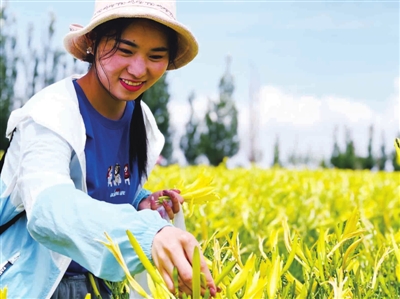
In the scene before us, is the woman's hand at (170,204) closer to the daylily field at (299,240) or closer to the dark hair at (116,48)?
the daylily field at (299,240)

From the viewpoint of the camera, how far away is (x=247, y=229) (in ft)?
8.49

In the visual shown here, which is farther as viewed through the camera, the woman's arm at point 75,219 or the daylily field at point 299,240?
the daylily field at point 299,240

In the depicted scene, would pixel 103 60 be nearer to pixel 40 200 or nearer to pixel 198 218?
pixel 40 200

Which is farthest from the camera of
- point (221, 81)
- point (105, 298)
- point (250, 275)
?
point (221, 81)

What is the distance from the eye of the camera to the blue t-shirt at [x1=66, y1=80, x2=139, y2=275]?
5.02 ft

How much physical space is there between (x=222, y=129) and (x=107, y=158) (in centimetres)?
2144

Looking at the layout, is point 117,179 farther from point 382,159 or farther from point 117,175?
point 382,159

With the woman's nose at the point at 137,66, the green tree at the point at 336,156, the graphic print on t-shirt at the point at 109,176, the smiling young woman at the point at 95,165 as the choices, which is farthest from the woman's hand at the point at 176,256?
the green tree at the point at 336,156

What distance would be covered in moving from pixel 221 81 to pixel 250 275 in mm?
23149

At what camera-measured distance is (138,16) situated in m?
1.37

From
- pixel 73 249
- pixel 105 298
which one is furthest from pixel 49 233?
pixel 105 298

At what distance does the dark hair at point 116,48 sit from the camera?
1.42 m

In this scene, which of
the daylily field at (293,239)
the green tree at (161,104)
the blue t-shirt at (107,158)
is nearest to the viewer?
the daylily field at (293,239)

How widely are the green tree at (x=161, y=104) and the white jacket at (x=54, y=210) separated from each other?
61.5 feet
